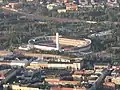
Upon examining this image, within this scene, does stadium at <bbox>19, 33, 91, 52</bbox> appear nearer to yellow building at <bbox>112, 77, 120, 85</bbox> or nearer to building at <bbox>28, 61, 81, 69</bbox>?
building at <bbox>28, 61, 81, 69</bbox>

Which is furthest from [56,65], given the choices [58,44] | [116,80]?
[58,44]

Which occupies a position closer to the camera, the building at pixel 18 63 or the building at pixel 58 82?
the building at pixel 58 82

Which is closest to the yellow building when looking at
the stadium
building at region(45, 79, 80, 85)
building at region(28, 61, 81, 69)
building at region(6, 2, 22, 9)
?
building at region(45, 79, 80, 85)

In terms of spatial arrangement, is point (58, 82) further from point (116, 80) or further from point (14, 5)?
point (14, 5)

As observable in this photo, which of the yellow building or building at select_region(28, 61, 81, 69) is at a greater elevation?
building at select_region(28, 61, 81, 69)

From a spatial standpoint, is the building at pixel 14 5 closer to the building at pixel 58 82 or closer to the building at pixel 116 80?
the building at pixel 58 82

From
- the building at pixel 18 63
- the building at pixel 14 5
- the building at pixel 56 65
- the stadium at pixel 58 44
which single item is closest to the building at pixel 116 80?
the building at pixel 56 65

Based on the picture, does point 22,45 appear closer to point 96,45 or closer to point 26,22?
point 96,45

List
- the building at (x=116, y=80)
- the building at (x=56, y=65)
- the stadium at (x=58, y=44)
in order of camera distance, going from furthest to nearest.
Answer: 1. the stadium at (x=58, y=44)
2. the building at (x=56, y=65)
3. the building at (x=116, y=80)
